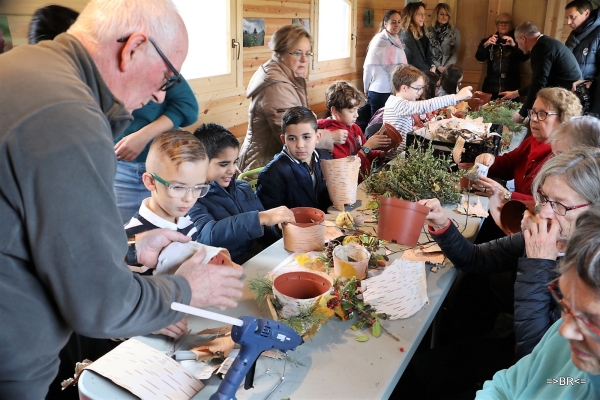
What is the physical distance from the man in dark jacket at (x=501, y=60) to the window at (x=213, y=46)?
4.06 meters

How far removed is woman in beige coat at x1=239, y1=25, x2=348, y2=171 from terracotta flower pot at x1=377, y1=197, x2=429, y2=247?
4.30ft

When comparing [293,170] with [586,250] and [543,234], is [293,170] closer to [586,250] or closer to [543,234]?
[543,234]

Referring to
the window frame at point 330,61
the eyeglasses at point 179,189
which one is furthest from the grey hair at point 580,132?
the window frame at point 330,61

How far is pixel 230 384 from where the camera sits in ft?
3.31

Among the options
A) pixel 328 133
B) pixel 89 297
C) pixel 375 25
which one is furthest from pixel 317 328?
pixel 375 25

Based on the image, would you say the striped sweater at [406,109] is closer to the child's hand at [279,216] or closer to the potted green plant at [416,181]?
the potted green plant at [416,181]

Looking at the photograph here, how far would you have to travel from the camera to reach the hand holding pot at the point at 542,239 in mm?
1432

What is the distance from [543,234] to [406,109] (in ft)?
7.73

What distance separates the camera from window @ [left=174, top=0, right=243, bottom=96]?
390cm

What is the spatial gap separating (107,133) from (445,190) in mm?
1669

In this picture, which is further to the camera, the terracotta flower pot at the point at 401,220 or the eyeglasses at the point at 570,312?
the terracotta flower pot at the point at 401,220

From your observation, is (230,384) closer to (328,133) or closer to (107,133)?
(107,133)

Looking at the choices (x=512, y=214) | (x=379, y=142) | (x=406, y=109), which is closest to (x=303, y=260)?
(x=512, y=214)

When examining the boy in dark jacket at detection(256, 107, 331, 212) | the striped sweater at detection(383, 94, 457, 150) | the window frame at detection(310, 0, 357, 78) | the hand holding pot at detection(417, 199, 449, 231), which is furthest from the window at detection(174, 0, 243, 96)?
the hand holding pot at detection(417, 199, 449, 231)
